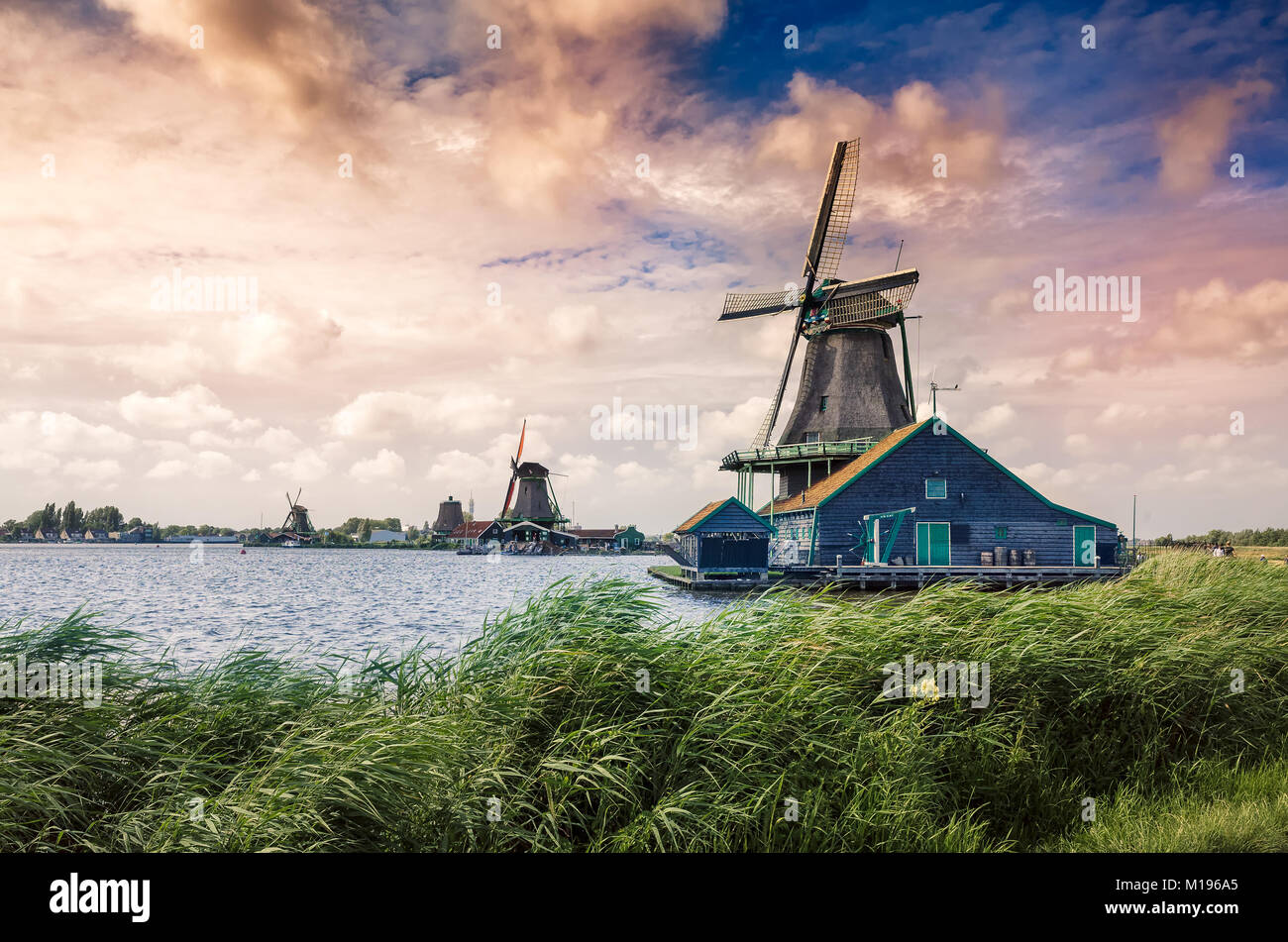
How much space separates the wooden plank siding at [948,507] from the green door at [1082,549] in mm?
201

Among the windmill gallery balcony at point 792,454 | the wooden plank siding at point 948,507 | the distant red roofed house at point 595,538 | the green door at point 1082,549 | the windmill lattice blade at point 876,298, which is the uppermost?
the windmill lattice blade at point 876,298

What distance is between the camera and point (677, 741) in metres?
4.75

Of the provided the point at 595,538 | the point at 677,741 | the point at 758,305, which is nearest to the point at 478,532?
the point at 595,538

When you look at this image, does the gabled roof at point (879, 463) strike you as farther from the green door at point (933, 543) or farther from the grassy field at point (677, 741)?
the grassy field at point (677, 741)

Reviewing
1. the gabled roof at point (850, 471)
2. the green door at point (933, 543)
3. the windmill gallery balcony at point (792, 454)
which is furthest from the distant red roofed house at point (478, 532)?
the green door at point (933, 543)

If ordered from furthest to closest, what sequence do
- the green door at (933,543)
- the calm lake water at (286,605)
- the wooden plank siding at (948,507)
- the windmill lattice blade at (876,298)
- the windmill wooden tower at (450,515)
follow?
1. the windmill wooden tower at (450,515)
2. the windmill lattice blade at (876,298)
3. the green door at (933,543)
4. the wooden plank siding at (948,507)
5. the calm lake water at (286,605)

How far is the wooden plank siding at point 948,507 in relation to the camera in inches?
1206

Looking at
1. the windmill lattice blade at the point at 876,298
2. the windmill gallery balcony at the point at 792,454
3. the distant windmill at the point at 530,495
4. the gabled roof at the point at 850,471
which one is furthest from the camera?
the distant windmill at the point at 530,495

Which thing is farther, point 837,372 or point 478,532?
point 478,532

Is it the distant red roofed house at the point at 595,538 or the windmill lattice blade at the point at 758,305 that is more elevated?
the windmill lattice blade at the point at 758,305

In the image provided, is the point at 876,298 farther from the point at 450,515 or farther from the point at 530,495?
the point at 450,515

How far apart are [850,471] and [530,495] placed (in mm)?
A: 52376
